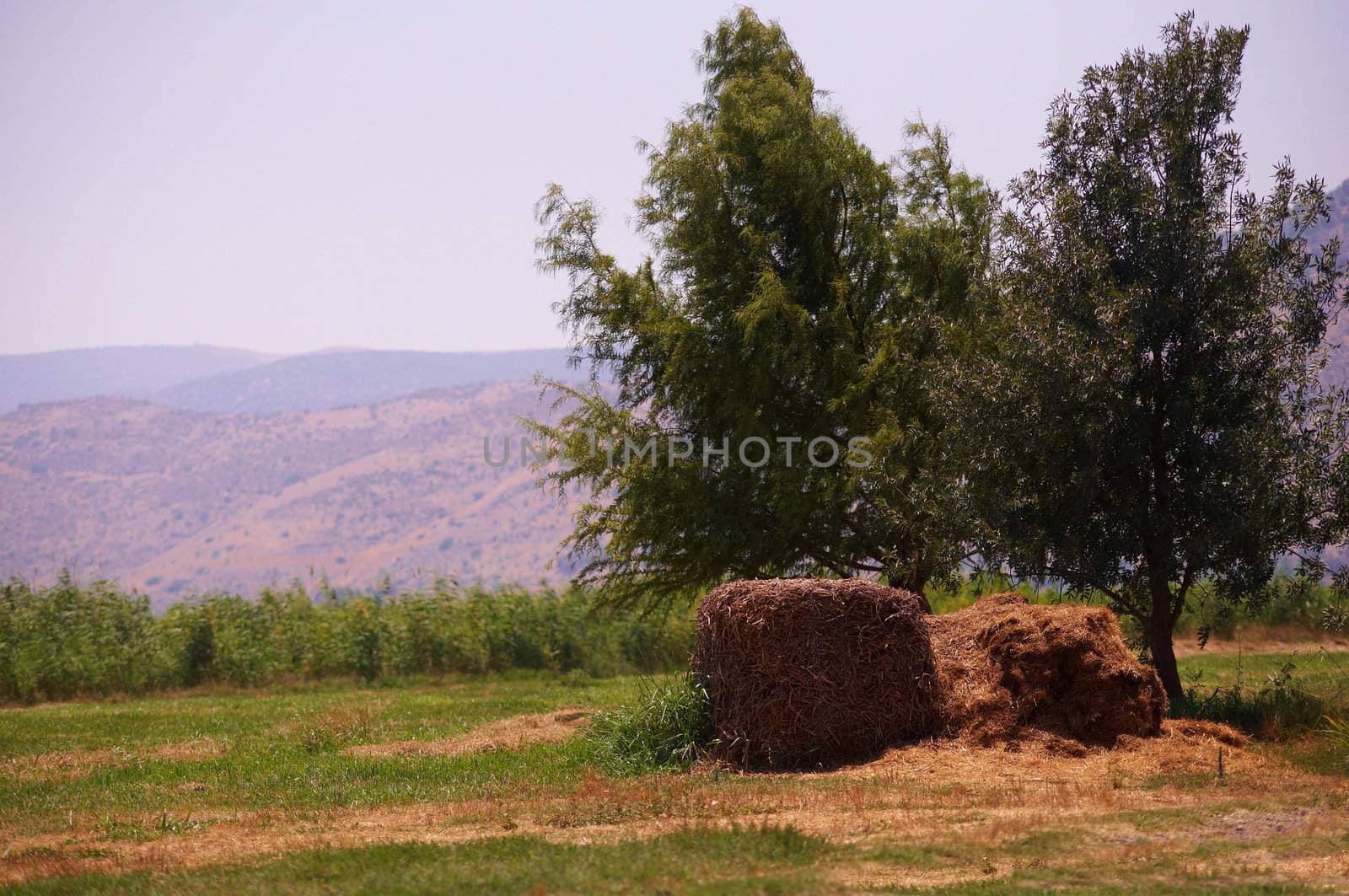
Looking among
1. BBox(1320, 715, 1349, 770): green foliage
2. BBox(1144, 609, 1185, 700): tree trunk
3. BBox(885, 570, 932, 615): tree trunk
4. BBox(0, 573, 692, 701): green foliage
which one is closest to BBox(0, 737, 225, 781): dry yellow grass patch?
BBox(0, 573, 692, 701): green foliage

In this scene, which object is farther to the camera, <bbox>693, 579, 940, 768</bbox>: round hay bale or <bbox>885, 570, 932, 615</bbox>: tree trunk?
<bbox>885, 570, 932, 615</bbox>: tree trunk

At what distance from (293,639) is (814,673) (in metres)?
14.6

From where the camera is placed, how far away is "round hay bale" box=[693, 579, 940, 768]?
33.9 ft

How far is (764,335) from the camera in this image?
15.2m

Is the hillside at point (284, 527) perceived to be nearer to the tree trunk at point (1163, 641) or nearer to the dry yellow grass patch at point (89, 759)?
the dry yellow grass patch at point (89, 759)

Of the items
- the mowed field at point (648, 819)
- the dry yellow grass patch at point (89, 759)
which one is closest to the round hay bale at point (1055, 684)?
the mowed field at point (648, 819)

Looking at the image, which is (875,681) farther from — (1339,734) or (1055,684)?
(1339,734)

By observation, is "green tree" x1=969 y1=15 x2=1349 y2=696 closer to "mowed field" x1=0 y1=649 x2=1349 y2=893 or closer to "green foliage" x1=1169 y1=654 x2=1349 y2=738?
"green foliage" x1=1169 y1=654 x2=1349 y2=738

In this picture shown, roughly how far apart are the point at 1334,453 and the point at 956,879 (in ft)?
26.9

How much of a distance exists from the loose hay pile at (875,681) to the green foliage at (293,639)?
33.7 ft

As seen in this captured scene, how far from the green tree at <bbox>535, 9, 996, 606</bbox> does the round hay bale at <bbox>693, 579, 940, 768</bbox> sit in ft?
13.8

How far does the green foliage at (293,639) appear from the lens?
20391mm

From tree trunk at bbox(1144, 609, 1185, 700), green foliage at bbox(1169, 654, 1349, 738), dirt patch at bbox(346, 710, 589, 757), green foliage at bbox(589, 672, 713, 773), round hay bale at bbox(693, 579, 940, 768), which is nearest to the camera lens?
round hay bale at bbox(693, 579, 940, 768)

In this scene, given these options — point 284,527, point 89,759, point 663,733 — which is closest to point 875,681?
point 663,733
